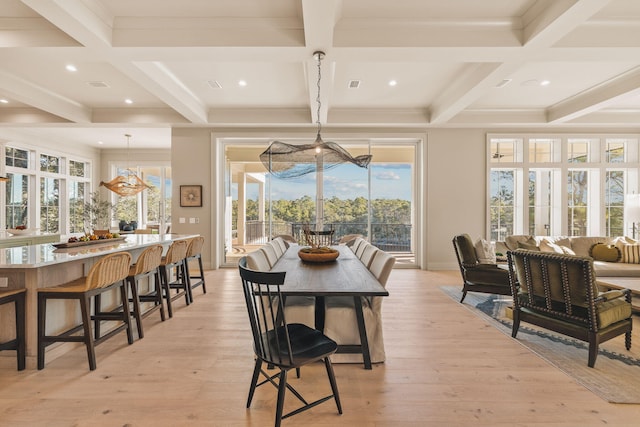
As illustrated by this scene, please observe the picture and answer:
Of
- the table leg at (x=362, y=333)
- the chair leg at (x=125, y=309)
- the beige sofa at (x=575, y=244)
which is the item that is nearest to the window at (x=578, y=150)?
the beige sofa at (x=575, y=244)

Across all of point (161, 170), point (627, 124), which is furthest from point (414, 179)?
point (161, 170)

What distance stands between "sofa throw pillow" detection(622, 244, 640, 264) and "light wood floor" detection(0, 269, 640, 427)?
2118 mm

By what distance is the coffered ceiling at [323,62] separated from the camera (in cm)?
294

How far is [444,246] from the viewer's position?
642 cm

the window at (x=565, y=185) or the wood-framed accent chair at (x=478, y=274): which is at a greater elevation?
the window at (x=565, y=185)

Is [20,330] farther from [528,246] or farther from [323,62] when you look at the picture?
[528,246]

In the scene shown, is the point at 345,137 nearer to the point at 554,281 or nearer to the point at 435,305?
the point at 435,305

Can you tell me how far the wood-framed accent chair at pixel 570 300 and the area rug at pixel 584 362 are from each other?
0.43 ft

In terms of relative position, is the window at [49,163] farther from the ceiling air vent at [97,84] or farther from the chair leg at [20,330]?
the chair leg at [20,330]

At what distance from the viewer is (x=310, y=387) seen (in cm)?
217

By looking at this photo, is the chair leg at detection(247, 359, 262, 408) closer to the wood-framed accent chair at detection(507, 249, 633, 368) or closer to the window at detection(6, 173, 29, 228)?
the wood-framed accent chair at detection(507, 249, 633, 368)

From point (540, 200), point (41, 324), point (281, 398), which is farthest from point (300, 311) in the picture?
→ point (540, 200)

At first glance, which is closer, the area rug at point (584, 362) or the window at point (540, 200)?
the area rug at point (584, 362)

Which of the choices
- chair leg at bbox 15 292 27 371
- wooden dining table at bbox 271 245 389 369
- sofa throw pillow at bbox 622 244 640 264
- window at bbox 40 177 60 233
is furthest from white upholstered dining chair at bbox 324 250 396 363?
window at bbox 40 177 60 233
